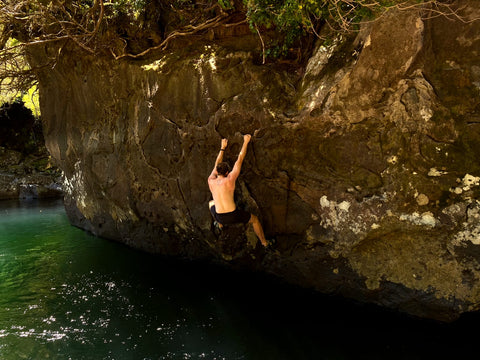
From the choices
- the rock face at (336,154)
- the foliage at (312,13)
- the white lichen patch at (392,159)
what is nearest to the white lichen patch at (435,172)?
the rock face at (336,154)

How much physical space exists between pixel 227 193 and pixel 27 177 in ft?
52.6

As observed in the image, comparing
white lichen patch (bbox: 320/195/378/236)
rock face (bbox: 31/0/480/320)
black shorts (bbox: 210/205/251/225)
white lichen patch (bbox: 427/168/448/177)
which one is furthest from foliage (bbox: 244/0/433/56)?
black shorts (bbox: 210/205/251/225)

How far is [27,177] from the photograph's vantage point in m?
16.9

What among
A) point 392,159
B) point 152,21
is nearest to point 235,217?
point 392,159

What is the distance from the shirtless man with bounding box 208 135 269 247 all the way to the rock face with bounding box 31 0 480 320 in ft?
0.65

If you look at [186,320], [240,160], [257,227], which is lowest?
[186,320]

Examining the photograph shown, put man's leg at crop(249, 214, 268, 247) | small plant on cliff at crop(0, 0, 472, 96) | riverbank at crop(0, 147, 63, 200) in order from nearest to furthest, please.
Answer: small plant on cliff at crop(0, 0, 472, 96) < man's leg at crop(249, 214, 268, 247) < riverbank at crop(0, 147, 63, 200)

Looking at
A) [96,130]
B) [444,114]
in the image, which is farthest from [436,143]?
[96,130]

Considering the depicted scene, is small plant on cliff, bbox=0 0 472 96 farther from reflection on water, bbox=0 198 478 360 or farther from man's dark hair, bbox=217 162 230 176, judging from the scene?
reflection on water, bbox=0 198 478 360

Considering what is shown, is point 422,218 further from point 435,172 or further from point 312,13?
point 312,13

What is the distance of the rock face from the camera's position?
3.55m

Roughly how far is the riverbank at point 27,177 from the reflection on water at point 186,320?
→ 11197mm

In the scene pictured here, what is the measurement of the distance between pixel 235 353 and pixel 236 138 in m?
2.82

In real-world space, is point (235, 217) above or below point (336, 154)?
below
